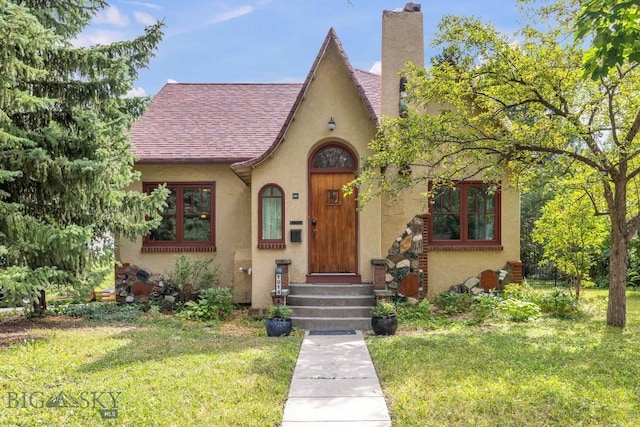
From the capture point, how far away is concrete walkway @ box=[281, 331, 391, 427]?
4828 mm

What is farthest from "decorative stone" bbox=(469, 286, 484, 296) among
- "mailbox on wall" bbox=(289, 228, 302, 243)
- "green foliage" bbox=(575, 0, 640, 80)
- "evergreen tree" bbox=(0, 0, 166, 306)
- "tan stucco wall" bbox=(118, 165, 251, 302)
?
"green foliage" bbox=(575, 0, 640, 80)

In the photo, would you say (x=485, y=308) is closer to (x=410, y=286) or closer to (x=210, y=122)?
(x=410, y=286)

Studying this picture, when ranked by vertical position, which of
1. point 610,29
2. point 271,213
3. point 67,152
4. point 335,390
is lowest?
point 335,390

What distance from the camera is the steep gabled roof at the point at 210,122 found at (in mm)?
12430

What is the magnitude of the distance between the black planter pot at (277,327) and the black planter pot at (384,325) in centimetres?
159

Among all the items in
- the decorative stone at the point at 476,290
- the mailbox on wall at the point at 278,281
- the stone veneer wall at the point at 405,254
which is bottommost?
the decorative stone at the point at 476,290

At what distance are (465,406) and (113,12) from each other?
10.4m

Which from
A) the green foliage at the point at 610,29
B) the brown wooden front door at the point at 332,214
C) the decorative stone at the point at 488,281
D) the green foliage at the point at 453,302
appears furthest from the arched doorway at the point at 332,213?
the green foliage at the point at 610,29

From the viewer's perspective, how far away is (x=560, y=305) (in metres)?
10.5

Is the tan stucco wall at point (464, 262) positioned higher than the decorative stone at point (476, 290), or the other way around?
the tan stucco wall at point (464, 262)

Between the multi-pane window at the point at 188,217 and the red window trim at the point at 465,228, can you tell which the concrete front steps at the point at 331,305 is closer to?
the red window trim at the point at 465,228

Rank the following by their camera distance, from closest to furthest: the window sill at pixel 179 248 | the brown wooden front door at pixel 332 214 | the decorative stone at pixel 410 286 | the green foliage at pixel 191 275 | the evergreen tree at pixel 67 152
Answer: the evergreen tree at pixel 67 152
the brown wooden front door at pixel 332 214
the decorative stone at pixel 410 286
the green foliage at pixel 191 275
the window sill at pixel 179 248

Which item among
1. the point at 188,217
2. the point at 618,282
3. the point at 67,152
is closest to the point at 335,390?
the point at 618,282

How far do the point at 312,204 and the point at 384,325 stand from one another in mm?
3398
